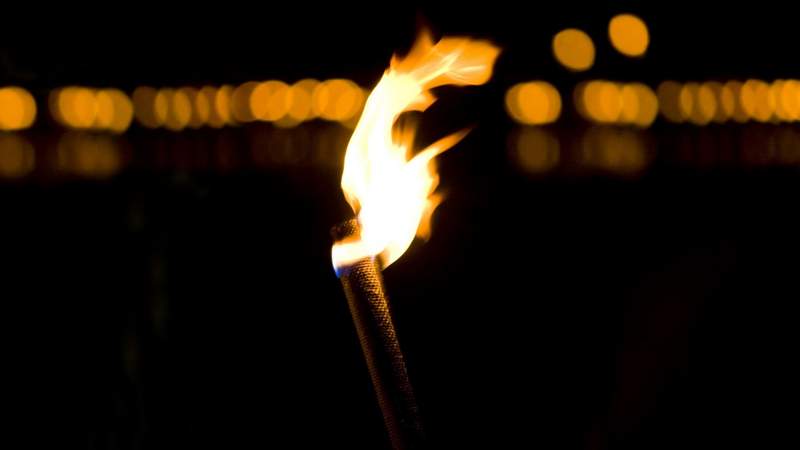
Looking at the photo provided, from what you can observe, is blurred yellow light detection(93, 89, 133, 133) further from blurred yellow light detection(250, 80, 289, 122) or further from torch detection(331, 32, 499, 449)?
torch detection(331, 32, 499, 449)

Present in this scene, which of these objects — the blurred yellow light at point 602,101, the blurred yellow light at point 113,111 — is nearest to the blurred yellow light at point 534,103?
the blurred yellow light at point 602,101

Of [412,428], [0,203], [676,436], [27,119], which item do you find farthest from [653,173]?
[27,119]

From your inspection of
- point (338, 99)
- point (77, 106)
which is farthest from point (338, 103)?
point (77, 106)

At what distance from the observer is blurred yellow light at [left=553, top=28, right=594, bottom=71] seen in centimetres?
4116

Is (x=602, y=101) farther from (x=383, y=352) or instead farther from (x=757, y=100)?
(x=383, y=352)

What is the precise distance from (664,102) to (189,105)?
921 inches

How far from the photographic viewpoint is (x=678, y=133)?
163ft

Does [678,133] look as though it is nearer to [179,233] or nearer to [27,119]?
[27,119]

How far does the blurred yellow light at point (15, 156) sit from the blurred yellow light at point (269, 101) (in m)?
11.6

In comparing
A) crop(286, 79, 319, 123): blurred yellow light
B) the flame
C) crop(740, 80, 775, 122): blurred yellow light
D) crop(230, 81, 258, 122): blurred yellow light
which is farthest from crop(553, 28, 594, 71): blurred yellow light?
the flame

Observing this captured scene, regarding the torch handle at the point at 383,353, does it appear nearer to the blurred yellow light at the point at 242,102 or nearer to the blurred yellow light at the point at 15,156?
the blurred yellow light at the point at 15,156

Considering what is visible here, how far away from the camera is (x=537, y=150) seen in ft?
132

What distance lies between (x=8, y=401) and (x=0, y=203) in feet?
46.1

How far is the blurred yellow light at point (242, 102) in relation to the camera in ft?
168
